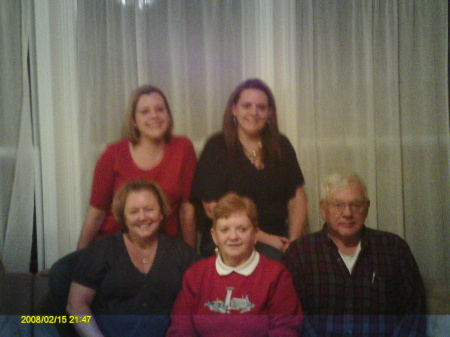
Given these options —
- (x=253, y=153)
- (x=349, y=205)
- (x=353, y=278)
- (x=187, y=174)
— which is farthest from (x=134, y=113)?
(x=353, y=278)

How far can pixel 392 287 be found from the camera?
1.49 metres

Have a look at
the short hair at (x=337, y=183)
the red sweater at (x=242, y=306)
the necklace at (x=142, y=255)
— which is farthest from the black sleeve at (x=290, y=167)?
the necklace at (x=142, y=255)

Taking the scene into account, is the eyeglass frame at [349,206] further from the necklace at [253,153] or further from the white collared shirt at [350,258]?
the necklace at [253,153]

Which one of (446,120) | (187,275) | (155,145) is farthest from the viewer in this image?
(446,120)

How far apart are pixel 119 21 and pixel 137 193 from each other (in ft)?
2.09

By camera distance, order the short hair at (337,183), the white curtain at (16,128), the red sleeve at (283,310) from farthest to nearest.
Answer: the white curtain at (16,128)
the short hair at (337,183)
the red sleeve at (283,310)

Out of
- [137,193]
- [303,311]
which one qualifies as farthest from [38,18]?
[303,311]

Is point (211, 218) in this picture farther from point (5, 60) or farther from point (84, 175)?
point (5, 60)

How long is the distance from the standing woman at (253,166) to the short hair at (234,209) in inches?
2.9

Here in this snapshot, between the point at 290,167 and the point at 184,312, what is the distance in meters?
0.62

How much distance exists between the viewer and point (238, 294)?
1.42 meters

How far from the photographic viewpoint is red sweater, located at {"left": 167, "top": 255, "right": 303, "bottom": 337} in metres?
1.41

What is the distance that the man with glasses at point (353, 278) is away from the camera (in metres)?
1.48

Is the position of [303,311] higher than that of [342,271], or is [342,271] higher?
[342,271]
